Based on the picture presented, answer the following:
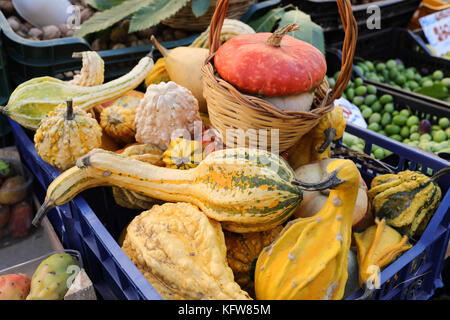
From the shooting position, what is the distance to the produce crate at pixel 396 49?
11.1ft

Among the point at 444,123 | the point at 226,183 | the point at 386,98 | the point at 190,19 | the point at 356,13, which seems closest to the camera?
the point at 226,183

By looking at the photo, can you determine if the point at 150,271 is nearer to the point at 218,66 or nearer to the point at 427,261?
the point at 218,66

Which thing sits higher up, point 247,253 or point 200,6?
point 200,6

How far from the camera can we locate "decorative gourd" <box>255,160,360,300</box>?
1008 millimetres

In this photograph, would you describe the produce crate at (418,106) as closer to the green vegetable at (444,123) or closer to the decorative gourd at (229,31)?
the green vegetable at (444,123)

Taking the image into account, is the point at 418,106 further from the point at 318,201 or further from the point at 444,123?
the point at 318,201

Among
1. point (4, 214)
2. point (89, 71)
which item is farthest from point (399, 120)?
point (4, 214)

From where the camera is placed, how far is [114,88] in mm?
1580

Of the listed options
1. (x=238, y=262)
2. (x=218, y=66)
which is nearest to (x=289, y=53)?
(x=218, y=66)

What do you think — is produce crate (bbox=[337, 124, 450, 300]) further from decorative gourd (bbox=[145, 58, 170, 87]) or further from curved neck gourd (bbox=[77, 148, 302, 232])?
decorative gourd (bbox=[145, 58, 170, 87])

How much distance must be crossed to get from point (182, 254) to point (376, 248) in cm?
58

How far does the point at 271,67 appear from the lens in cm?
119

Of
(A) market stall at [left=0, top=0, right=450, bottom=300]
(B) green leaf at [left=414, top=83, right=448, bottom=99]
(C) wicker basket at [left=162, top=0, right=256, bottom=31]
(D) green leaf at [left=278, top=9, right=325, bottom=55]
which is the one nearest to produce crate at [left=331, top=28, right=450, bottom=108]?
(B) green leaf at [left=414, top=83, right=448, bottom=99]

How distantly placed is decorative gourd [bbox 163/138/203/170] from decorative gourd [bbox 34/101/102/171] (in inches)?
10.2
